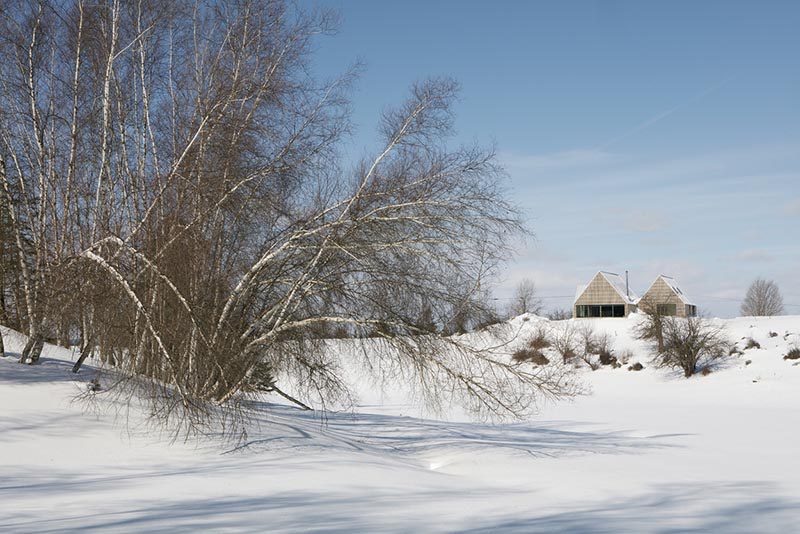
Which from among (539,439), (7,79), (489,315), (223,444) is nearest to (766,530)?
(489,315)

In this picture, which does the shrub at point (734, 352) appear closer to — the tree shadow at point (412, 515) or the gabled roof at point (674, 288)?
the gabled roof at point (674, 288)

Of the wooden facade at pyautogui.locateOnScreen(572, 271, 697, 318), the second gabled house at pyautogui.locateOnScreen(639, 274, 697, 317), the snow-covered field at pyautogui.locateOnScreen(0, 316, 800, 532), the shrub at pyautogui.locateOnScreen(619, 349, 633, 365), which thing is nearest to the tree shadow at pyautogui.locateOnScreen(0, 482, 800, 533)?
the snow-covered field at pyautogui.locateOnScreen(0, 316, 800, 532)

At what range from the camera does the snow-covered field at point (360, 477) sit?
6852 mm

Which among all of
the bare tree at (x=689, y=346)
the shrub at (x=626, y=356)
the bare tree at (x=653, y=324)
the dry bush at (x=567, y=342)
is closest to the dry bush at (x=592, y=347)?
the dry bush at (x=567, y=342)

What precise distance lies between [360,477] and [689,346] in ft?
86.6

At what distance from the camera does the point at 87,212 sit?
11.6 meters

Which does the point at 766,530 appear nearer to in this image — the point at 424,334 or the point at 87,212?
the point at 424,334

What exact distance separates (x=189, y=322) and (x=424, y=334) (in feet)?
11.0

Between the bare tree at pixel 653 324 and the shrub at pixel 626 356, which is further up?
the bare tree at pixel 653 324

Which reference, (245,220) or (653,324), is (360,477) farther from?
(653,324)

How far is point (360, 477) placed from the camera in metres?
8.91

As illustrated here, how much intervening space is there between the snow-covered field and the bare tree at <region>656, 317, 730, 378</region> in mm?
16502

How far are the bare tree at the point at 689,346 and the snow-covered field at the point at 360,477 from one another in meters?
Answer: 16.5

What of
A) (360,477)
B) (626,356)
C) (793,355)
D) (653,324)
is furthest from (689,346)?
(360,477)
